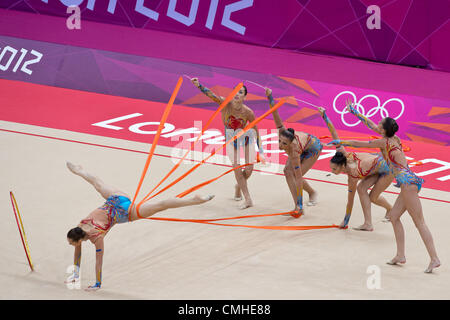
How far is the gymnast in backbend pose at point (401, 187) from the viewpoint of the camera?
679 centimetres

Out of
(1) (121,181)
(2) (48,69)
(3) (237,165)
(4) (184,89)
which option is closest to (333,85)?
(4) (184,89)

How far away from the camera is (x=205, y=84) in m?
12.6

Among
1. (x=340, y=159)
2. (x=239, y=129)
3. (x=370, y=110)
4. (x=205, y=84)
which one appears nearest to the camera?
(x=340, y=159)

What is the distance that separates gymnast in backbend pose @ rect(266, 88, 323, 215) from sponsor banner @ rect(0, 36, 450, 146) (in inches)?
110

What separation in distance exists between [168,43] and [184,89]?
1.29 metres

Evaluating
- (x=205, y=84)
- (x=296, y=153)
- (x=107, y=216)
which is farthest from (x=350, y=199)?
(x=205, y=84)

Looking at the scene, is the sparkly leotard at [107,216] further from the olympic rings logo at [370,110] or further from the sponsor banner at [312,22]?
the sponsor banner at [312,22]

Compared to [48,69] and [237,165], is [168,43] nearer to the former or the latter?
[48,69]

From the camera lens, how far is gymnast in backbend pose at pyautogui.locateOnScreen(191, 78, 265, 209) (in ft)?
27.7

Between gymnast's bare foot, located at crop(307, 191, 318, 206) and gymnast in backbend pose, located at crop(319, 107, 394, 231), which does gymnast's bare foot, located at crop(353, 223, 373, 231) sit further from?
gymnast's bare foot, located at crop(307, 191, 318, 206)

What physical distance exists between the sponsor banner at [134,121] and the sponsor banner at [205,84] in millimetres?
181

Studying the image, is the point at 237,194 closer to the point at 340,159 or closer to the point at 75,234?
the point at 340,159

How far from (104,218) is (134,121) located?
5.56 meters

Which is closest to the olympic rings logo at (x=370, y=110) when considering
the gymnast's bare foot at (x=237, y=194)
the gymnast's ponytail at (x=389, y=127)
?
the gymnast's bare foot at (x=237, y=194)
